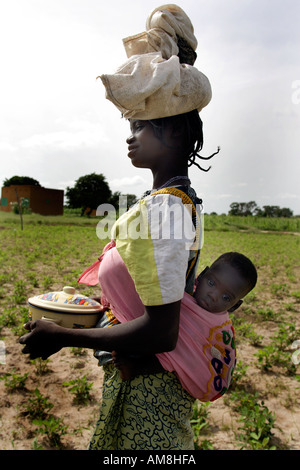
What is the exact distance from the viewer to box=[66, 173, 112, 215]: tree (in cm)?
4106

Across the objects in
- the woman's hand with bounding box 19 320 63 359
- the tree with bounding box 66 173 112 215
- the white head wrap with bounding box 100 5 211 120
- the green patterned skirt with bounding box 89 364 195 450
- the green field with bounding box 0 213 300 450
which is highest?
the tree with bounding box 66 173 112 215

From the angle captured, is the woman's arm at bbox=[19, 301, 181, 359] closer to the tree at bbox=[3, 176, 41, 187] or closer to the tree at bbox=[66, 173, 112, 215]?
the tree at bbox=[66, 173, 112, 215]

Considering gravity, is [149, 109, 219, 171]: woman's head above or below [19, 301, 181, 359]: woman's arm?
above

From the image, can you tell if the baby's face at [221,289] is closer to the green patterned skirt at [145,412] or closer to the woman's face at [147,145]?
the green patterned skirt at [145,412]

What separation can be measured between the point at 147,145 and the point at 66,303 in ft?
1.87

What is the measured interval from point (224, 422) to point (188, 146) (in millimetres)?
2397

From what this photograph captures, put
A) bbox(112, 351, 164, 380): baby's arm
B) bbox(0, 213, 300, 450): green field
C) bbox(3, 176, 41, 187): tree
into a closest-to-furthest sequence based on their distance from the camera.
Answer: bbox(112, 351, 164, 380): baby's arm
bbox(0, 213, 300, 450): green field
bbox(3, 176, 41, 187): tree

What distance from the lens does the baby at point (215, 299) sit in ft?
3.63

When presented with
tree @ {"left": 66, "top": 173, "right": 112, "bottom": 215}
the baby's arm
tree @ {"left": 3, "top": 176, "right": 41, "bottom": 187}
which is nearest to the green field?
the baby's arm

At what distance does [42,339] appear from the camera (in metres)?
1.03

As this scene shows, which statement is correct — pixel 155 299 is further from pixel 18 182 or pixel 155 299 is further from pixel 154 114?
pixel 18 182

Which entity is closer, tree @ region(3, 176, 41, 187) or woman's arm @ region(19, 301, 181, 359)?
woman's arm @ region(19, 301, 181, 359)

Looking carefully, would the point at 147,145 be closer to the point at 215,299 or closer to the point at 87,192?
the point at 215,299
